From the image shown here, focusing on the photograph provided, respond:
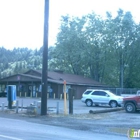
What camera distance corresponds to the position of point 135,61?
65.8 metres

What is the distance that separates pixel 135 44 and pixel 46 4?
44055 millimetres

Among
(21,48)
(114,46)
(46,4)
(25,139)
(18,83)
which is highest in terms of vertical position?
(21,48)

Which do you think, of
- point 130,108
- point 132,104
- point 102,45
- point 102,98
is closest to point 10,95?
point 130,108

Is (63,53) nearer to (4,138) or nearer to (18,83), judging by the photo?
(18,83)

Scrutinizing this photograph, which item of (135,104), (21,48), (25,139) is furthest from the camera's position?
(21,48)

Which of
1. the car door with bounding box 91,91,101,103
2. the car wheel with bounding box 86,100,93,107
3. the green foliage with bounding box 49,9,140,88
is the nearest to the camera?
the car door with bounding box 91,91,101,103

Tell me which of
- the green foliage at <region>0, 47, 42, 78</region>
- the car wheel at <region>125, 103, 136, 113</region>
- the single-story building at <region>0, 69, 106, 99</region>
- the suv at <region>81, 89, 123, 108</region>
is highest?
the green foliage at <region>0, 47, 42, 78</region>

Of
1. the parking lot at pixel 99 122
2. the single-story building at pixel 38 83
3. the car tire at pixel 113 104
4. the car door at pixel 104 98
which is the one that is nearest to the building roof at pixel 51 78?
the single-story building at pixel 38 83

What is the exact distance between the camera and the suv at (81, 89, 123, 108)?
29594 millimetres

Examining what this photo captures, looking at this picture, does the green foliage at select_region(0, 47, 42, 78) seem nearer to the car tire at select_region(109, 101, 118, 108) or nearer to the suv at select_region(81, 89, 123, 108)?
the suv at select_region(81, 89, 123, 108)

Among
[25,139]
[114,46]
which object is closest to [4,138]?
[25,139]

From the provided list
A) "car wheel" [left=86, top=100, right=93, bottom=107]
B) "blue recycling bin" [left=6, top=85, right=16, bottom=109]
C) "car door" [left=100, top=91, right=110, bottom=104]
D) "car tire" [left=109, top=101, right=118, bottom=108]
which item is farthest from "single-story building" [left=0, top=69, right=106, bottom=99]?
"blue recycling bin" [left=6, top=85, right=16, bottom=109]

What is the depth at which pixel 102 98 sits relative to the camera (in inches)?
1195

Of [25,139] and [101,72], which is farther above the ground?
[101,72]
